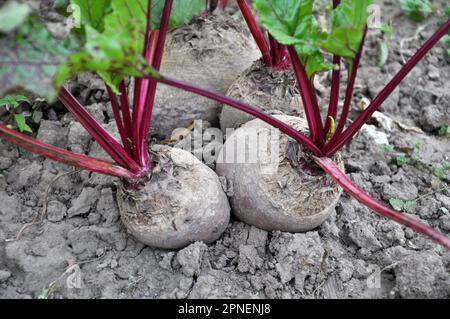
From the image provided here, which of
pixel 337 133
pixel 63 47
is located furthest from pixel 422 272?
pixel 63 47

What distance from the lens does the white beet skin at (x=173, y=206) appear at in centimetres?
189

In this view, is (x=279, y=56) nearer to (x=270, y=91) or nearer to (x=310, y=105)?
(x=270, y=91)

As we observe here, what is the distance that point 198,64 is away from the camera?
8.18 feet

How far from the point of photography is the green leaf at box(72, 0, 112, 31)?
68.1 inches

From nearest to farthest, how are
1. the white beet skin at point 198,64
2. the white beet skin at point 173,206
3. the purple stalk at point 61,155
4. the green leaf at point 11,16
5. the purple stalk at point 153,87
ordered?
the green leaf at point 11,16
the purple stalk at point 61,155
the purple stalk at point 153,87
the white beet skin at point 173,206
the white beet skin at point 198,64

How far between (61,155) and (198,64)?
0.99 meters

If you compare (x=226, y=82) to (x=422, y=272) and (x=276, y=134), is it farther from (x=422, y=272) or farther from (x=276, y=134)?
(x=422, y=272)

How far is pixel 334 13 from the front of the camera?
5.37 feet

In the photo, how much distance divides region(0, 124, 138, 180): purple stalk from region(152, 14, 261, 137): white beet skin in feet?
2.38

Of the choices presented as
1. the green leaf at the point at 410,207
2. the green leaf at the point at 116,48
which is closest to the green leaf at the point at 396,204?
the green leaf at the point at 410,207

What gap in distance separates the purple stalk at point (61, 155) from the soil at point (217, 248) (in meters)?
0.36

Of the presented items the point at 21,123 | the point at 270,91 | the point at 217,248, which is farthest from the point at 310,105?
the point at 21,123

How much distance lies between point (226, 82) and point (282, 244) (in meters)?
0.95

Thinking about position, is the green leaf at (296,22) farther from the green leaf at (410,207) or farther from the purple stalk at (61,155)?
the green leaf at (410,207)
